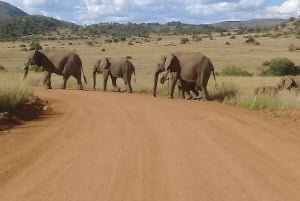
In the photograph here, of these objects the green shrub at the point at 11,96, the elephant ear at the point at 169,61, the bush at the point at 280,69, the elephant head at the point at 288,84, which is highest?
the green shrub at the point at 11,96

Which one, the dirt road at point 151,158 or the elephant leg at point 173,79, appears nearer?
the dirt road at point 151,158

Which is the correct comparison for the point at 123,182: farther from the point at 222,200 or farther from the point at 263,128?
the point at 263,128

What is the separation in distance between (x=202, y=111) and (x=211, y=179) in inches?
370

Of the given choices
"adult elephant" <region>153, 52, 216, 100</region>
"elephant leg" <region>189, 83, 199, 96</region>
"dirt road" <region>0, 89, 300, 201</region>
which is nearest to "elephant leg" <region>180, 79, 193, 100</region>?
"adult elephant" <region>153, 52, 216, 100</region>

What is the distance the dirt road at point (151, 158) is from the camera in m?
7.79

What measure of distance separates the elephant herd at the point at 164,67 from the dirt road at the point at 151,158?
8232 millimetres

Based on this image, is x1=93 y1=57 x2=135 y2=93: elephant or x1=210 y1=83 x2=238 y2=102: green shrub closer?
x1=210 y1=83 x2=238 y2=102: green shrub

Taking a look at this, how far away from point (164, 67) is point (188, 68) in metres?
1.36

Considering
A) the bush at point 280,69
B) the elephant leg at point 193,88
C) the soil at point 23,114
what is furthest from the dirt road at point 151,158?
the bush at point 280,69

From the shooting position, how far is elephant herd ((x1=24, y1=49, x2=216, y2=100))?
2441 centimetres

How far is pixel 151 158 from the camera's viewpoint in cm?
991

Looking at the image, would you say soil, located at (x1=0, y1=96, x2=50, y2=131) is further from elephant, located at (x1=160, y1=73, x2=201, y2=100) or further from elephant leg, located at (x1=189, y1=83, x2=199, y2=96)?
elephant leg, located at (x1=189, y1=83, x2=199, y2=96)

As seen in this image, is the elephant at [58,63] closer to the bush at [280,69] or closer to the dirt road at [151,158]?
the dirt road at [151,158]

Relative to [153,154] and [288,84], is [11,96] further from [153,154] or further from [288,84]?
[288,84]
